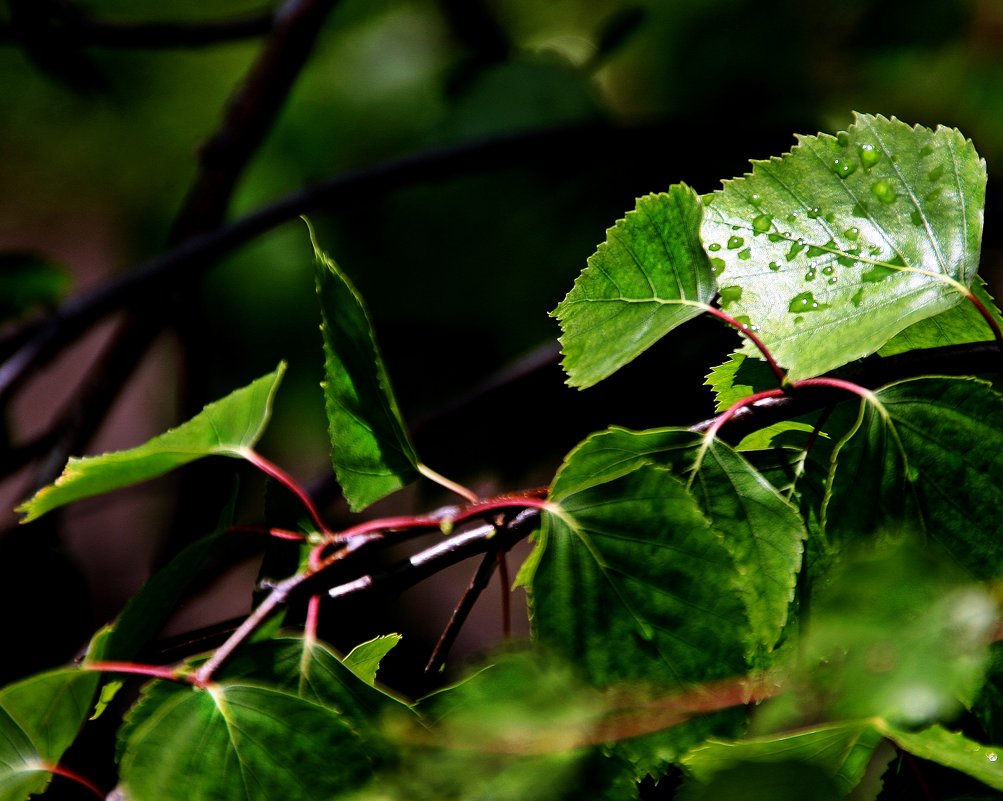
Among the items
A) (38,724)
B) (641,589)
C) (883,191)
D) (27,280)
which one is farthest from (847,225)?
(27,280)

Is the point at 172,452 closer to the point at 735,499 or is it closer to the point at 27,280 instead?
the point at 735,499

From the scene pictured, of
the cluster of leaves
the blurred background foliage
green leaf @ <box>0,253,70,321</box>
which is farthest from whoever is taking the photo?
the blurred background foliage

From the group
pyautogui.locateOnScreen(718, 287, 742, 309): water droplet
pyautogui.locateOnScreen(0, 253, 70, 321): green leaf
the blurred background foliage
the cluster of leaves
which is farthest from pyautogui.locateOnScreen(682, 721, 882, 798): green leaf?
pyautogui.locateOnScreen(0, 253, 70, 321): green leaf

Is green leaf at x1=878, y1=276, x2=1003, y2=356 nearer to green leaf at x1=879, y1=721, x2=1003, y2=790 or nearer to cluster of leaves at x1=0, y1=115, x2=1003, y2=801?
cluster of leaves at x1=0, y1=115, x2=1003, y2=801

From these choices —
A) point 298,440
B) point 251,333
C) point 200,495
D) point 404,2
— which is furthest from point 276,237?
point 200,495

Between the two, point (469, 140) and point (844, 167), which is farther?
point (469, 140)

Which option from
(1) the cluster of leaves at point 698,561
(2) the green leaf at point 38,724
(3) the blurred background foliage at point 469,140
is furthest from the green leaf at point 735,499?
(3) the blurred background foliage at point 469,140

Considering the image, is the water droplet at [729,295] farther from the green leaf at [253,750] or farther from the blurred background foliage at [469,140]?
the blurred background foliage at [469,140]
